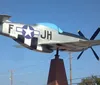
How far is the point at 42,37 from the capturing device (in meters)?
17.3

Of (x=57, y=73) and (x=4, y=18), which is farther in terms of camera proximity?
(x=57, y=73)

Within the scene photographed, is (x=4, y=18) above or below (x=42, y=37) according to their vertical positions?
above

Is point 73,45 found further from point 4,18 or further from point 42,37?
point 4,18

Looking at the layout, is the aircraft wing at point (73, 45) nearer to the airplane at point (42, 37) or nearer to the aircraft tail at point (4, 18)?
the airplane at point (42, 37)

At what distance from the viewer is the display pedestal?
1741cm

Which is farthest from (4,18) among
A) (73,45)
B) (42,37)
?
(73,45)

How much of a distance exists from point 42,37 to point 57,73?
8.25 ft

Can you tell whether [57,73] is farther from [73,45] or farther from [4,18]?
[4,18]

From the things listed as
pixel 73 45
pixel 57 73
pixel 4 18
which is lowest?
pixel 57 73

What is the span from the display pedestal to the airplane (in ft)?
2.82

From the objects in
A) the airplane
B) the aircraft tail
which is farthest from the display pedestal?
the aircraft tail

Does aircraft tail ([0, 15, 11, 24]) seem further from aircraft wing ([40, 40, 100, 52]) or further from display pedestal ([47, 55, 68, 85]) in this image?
display pedestal ([47, 55, 68, 85])

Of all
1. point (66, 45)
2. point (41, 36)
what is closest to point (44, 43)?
point (41, 36)

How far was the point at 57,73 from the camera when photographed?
17453 mm
